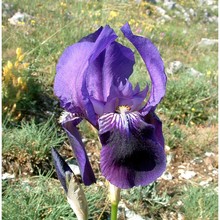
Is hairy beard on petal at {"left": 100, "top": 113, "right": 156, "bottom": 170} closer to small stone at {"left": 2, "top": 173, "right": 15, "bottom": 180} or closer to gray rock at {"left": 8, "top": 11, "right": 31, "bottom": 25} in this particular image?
small stone at {"left": 2, "top": 173, "right": 15, "bottom": 180}

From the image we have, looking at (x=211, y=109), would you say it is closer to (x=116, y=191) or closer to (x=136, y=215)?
(x=136, y=215)

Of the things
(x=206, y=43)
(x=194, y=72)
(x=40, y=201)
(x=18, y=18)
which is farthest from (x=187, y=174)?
(x=206, y=43)

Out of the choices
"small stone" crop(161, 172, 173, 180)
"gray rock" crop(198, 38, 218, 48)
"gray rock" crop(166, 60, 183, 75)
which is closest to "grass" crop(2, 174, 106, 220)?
"small stone" crop(161, 172, 173, 180)

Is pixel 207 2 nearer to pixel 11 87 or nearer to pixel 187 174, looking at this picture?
pixel 187 174

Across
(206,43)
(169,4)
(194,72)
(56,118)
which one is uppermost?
(56,118)

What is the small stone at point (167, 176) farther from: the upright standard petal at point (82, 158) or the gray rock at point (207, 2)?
the gray rock at point (207, 2)
